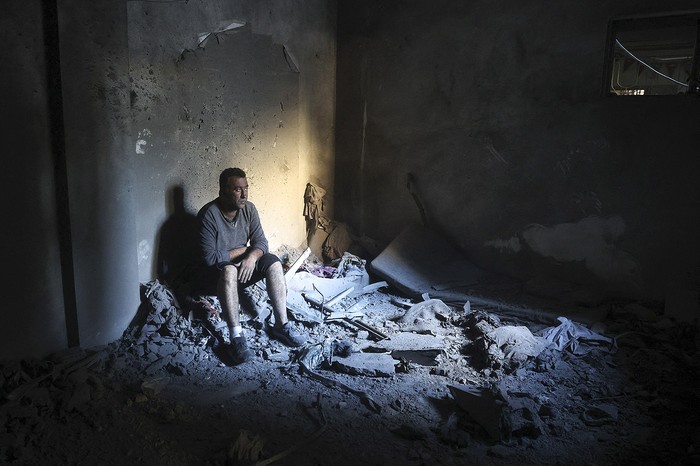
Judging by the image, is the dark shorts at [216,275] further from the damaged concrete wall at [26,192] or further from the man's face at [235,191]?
the damaged concrete wall at [26,192]

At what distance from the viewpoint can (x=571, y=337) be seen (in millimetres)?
4496

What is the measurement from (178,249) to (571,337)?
3699mm

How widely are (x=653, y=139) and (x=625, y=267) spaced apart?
1.38 meters

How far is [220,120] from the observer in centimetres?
497

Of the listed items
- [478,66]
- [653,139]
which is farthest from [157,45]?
[653,139]

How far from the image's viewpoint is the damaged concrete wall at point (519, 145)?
16.8ft

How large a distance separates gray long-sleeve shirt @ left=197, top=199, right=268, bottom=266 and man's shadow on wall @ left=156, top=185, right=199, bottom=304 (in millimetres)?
120

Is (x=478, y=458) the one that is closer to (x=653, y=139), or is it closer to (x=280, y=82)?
(x=653, y=139)

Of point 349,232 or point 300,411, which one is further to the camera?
point 349,232

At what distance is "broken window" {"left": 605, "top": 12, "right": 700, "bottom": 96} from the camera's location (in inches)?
193

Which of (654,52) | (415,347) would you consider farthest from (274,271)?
(654,52)

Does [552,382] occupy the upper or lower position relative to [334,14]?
lower

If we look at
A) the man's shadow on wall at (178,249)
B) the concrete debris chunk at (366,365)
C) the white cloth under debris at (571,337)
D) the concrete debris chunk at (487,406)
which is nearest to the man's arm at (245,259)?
the man's shadow on wall at (178,249)

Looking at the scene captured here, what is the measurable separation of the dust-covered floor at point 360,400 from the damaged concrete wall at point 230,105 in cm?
104
